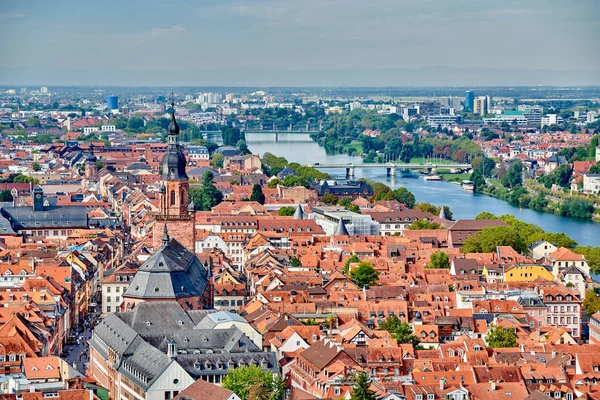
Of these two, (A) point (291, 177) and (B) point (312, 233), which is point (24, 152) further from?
(B) point (312, 233)

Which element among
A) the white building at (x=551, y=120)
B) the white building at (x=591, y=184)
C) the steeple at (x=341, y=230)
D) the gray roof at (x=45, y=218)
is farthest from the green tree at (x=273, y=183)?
the white building at (x=551, y=120)

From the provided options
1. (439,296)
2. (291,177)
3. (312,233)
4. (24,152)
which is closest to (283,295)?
(439,296)

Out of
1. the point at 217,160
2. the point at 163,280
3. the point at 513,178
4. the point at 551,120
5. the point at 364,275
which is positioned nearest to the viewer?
the point at 163,280

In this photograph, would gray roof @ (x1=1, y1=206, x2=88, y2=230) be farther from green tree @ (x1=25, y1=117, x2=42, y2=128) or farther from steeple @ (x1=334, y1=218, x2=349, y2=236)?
green tree @ (x1=25, y1=117, x2=42, y2=128)

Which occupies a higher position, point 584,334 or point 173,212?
point 173,212

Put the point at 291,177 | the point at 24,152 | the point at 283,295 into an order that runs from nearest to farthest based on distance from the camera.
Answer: the point at 283,295
the point at 291,177
the point at 24,152

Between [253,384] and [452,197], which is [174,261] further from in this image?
[452,197]

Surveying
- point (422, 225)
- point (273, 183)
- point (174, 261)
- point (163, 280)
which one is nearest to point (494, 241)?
point (422, 225)

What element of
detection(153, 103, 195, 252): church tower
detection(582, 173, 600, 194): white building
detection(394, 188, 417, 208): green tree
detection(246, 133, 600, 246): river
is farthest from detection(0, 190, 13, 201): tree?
detection(582, 173, 600, 194): white building

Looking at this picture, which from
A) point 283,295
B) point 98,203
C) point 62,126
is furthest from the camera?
point 62,126
